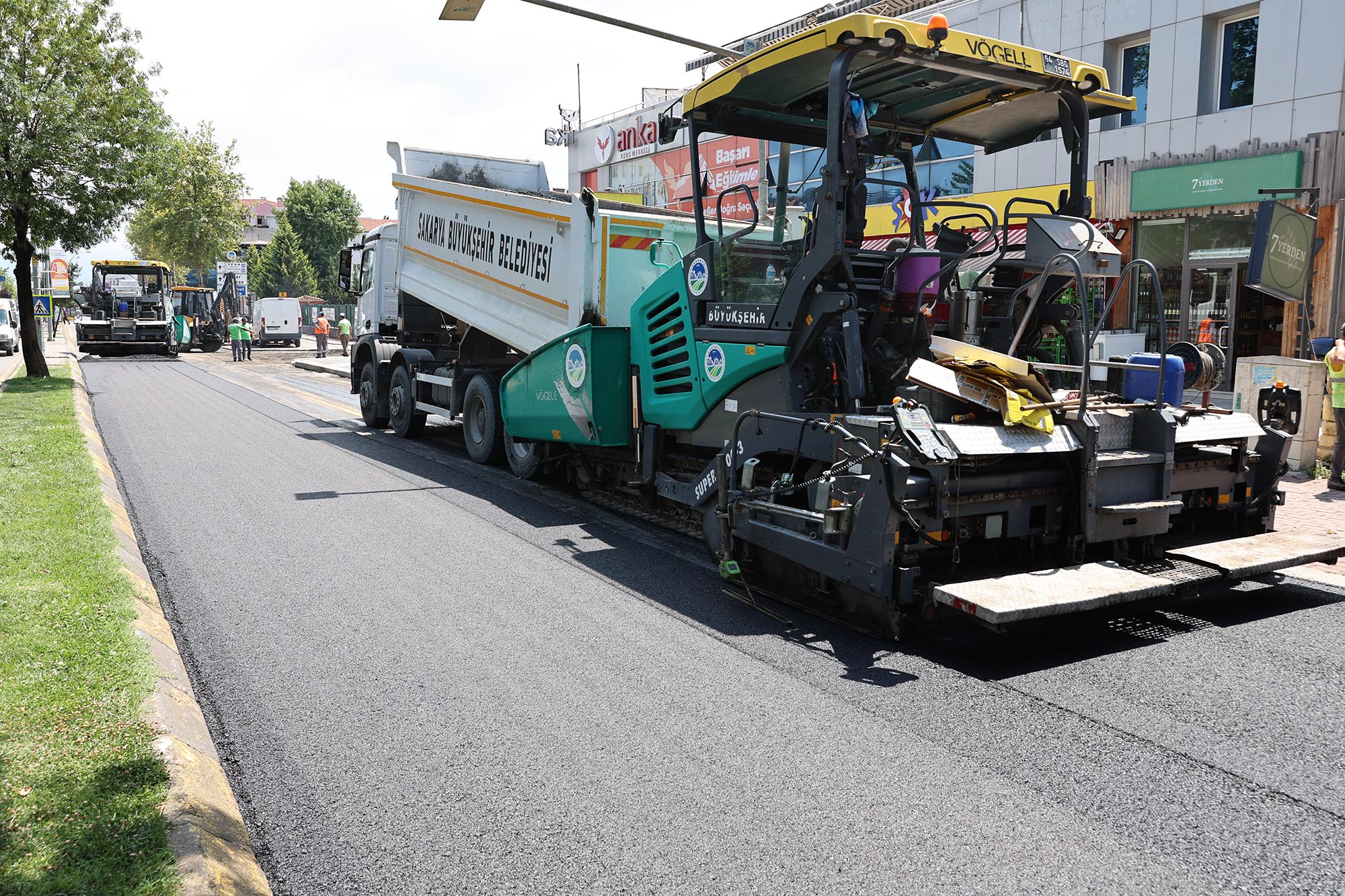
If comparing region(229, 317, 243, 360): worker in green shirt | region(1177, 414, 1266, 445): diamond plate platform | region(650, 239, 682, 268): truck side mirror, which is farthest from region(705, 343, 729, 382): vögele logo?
region(229, 317, 243, 360): worker in green shirt

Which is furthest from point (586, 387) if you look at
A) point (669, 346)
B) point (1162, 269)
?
point (1162, 269)

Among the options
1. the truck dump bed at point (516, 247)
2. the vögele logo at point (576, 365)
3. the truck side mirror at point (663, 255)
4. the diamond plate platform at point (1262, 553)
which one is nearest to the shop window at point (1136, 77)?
the truck dump bed at point (516, 247)

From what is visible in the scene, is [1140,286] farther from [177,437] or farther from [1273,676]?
[177,437]

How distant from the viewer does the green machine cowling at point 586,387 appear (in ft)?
27.1

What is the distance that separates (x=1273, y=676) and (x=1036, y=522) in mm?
1296

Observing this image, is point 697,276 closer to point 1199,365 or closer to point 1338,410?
point 1199,365

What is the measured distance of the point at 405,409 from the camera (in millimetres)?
13133

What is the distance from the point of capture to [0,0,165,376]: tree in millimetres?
17594

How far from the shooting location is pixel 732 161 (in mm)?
24578

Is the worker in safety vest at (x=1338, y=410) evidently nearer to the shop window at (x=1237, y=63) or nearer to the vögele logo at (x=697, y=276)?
the vögele logo at (x=697, y=276)

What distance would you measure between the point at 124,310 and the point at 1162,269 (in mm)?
31286

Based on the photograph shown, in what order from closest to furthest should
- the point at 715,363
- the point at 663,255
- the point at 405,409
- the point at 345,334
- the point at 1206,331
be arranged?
the point at 715,363 → the point at 663,255 → the point at 405,409 → the point at 1206,331 → the point at 345,334

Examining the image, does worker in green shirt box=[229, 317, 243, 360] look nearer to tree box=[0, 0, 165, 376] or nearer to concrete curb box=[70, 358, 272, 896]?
tree box=[0, 0, 165, 376]

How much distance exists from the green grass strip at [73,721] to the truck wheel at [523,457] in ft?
12.6
